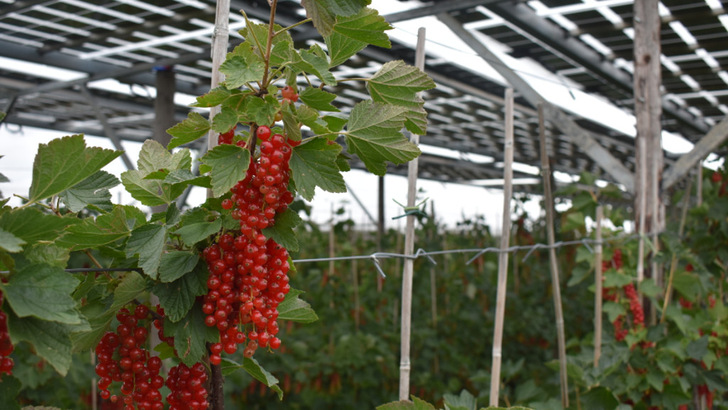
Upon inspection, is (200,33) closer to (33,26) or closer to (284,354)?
(33,26)

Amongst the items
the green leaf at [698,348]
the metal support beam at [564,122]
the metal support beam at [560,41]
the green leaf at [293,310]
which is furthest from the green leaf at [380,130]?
the metal support beam at [560,41]

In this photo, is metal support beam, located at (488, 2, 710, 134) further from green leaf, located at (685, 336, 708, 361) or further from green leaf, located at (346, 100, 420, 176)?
green leaf, located at (346, 100, 420, 176)

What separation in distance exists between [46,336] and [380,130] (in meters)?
0.53

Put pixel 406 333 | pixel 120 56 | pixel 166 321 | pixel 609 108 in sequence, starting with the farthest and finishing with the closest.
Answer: pixel 609 108, pixel 120 56, pixel 406 333, pixel 166 321

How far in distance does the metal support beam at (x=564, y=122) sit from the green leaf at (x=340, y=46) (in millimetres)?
3039

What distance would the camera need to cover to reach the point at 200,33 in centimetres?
481

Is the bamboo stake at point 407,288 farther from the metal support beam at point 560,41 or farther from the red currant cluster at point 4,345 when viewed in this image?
the metal support beam at point 560,41

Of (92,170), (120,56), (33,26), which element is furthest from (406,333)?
(120,56)

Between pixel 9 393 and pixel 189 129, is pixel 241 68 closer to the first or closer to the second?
pixel 189 129

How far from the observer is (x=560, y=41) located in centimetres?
492

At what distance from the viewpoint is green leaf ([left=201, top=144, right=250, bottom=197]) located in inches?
33.3

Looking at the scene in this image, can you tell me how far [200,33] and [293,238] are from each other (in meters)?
4.26

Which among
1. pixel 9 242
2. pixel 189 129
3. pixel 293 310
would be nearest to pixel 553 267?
pixel 293 310

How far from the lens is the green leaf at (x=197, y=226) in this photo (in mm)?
876
